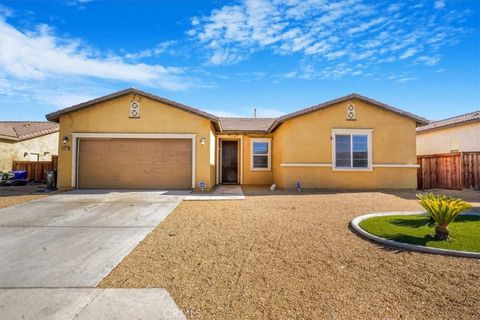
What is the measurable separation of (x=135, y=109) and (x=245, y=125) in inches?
282

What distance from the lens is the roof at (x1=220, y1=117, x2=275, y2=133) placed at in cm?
1602

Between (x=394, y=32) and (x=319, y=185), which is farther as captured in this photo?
(x=319, y=185)

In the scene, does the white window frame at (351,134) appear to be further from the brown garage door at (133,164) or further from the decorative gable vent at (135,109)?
the decorative gable vent at (135,109)

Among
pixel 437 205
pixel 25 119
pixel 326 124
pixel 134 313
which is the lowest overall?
pixel 134 313

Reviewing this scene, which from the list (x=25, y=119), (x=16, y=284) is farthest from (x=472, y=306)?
(x=25, y=119)

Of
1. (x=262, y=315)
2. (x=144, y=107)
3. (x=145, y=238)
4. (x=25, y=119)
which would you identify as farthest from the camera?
(x=25, y=119)

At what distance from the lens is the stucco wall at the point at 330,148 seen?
13047 millimetres

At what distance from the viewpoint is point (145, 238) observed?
5.56 meters

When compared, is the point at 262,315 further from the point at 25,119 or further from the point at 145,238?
the point at 25,119

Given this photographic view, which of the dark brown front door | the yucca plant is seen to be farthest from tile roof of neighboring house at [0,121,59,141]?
the yucca plant

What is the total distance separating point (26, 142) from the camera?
19406mm

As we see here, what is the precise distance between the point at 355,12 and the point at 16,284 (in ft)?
35.9

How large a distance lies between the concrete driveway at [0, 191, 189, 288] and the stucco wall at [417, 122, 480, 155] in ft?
53.9

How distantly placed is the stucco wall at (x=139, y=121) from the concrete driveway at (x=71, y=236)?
365cm
